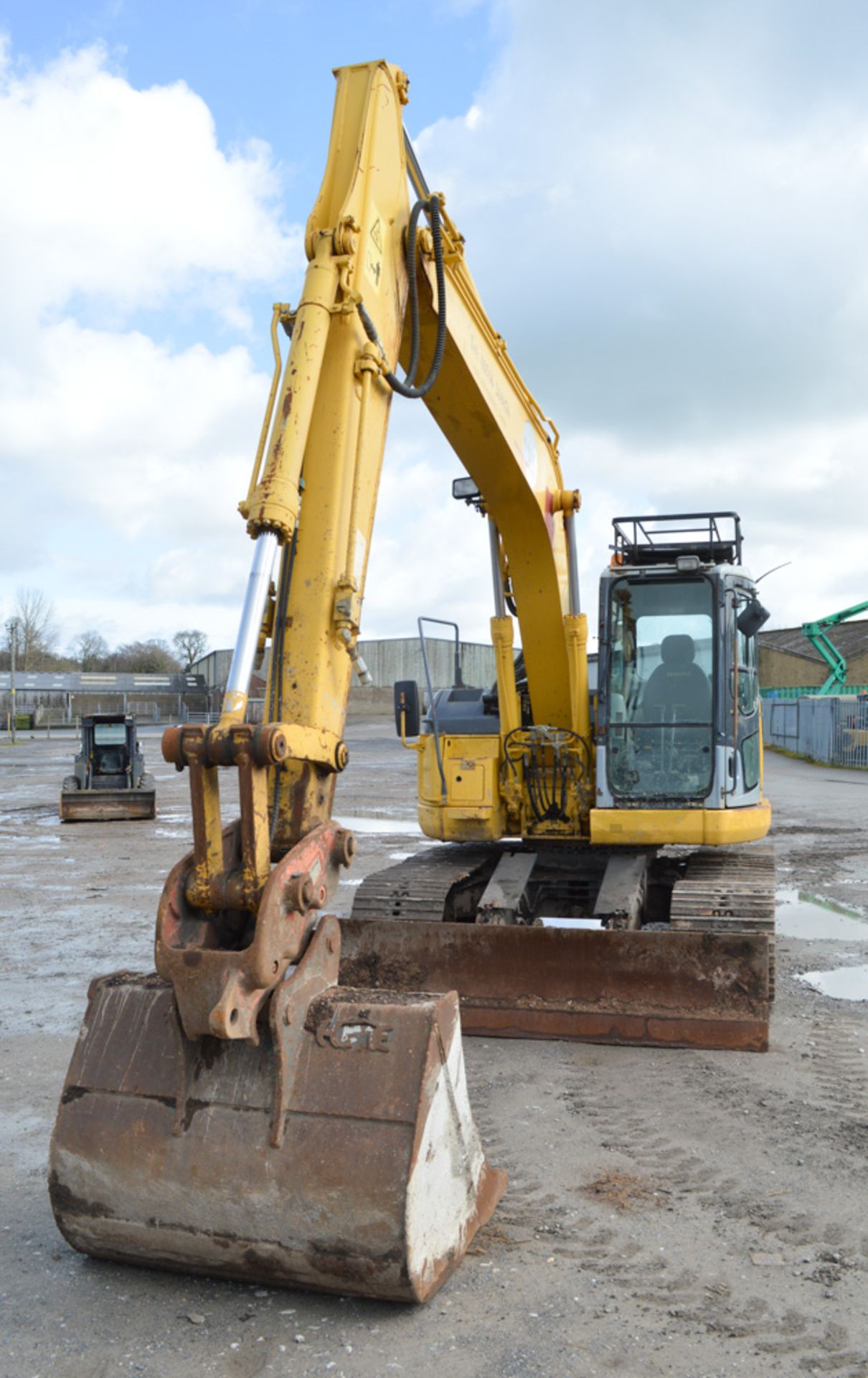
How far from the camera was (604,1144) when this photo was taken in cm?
444

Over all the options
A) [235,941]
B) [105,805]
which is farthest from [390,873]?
[105,805]

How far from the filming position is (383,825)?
16.2m

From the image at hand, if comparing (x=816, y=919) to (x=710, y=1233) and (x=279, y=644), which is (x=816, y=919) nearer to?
(x=710, y=1233)

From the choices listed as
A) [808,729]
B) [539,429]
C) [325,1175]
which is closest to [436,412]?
[539,429]

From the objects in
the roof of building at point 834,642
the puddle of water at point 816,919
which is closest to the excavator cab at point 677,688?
the puddle of water at point 816,919

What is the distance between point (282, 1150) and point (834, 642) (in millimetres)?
61031

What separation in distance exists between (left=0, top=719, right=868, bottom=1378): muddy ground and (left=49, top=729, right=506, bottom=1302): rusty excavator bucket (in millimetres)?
138

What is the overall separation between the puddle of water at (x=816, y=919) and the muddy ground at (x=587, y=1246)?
1.77 m

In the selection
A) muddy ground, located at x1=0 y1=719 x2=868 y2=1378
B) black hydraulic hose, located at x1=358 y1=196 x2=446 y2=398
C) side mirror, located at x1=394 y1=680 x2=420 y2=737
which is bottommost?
muddy ground, located at x1=0 y1=719 x2=868 y2=1378

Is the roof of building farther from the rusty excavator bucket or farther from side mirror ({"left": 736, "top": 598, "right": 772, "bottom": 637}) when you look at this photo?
the rusty excavator bucket

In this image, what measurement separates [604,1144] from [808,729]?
97.2 feet

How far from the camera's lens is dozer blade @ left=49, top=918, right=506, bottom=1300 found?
3.07m

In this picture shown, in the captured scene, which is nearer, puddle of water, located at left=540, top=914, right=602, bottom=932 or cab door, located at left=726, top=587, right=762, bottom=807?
cab door, located at left=726, top=587, right=762, bottom=807

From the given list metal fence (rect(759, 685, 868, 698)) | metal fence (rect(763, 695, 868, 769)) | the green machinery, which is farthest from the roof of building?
metal fence (rect(763, 695, 868, 769))
